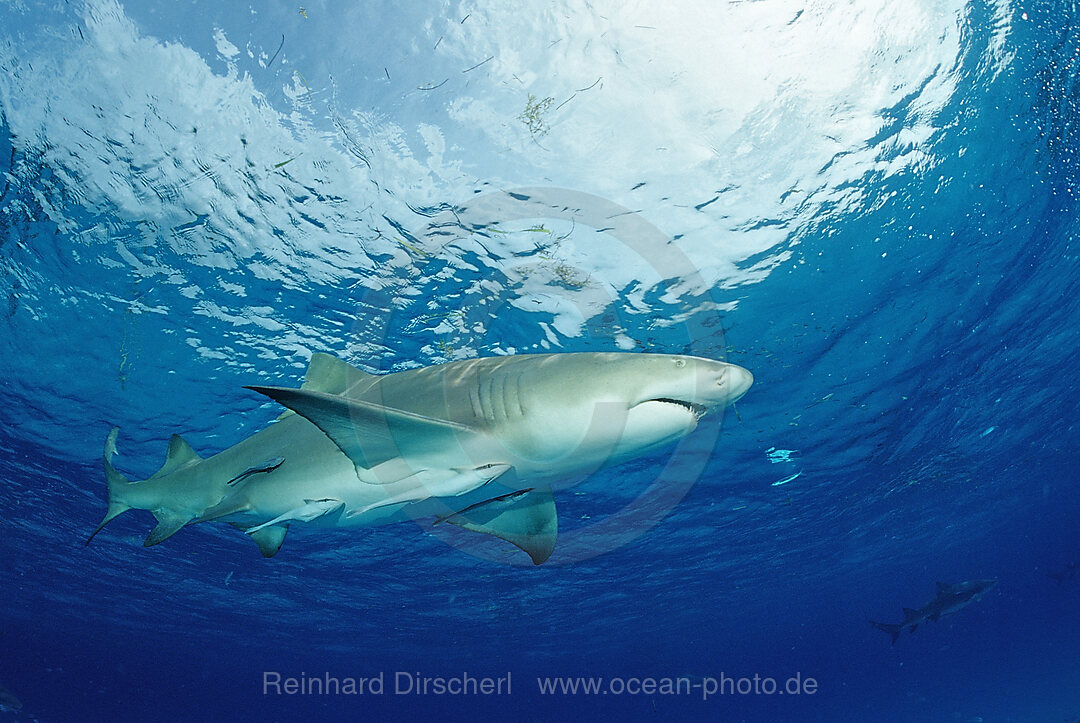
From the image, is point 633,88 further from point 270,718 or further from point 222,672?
point 270,718

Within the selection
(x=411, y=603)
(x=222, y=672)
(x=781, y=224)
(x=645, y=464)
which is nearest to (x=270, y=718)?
(x=222, y=672)

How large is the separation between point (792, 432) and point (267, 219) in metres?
15.8

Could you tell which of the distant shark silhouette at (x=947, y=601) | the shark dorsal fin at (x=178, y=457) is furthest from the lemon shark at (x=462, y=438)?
the distant shark silhouette at (x=947, y=601)

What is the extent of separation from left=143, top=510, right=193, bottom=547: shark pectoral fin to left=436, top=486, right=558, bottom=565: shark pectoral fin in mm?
2563

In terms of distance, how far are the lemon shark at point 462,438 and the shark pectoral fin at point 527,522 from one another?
0.03ft

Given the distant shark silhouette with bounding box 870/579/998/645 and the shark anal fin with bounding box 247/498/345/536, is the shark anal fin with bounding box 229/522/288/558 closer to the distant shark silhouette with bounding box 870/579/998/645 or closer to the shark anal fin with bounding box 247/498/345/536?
the shark anal fin with bounding box 247/498/345/536

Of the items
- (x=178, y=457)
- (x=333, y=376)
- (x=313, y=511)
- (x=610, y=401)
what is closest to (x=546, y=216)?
(x=333, y=376)

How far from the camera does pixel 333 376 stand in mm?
4047

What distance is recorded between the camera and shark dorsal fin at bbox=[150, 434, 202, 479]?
187 inches

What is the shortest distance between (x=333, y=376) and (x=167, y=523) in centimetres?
224

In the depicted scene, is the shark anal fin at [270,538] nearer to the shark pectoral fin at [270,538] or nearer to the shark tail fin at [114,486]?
the shark pectoral fin at [270,538]

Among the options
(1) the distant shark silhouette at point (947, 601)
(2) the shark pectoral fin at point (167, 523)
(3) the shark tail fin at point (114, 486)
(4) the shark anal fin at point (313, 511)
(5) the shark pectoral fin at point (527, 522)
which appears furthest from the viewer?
(1) the distant shark silhouette at point (947, 601)

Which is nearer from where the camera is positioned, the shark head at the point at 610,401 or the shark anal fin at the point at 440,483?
the shark head at the point at 610,401

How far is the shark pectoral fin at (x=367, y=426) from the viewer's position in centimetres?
241
